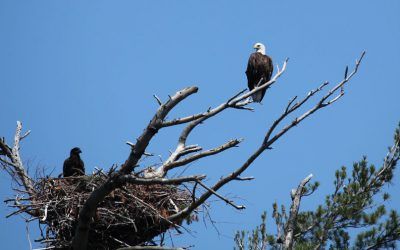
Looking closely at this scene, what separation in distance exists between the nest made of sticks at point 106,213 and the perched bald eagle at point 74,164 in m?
1.72

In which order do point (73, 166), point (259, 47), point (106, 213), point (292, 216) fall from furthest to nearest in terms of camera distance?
1. point (259, 47)
2. point (73, 166)
3. point (292, 216)
4. point (106, 213)

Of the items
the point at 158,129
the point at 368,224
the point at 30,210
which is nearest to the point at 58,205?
the point at 30,210

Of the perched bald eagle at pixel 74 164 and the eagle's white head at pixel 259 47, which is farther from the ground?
the eagle's white head at pixel 259 47

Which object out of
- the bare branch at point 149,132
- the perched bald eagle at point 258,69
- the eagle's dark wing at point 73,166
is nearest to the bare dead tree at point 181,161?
the bare branch at point 149,132

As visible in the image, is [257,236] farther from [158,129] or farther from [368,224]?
[158,129]

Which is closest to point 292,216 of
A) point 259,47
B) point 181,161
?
point 181,161

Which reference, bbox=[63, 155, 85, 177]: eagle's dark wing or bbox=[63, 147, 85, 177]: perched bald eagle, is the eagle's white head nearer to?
bbox=[63, 147, 85, 177]: perched bald eagle

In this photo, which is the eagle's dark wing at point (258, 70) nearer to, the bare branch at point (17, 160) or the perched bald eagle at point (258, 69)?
the perched bald eagle at point (258, 69)

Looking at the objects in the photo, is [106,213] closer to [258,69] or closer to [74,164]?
[74,164]

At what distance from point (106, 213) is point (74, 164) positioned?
2438 millimetres

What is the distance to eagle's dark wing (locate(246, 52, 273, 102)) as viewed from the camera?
1120cm

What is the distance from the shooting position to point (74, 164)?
8.32 metres

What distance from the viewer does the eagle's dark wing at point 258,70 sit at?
11203 mm

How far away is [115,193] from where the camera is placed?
20.3ft
